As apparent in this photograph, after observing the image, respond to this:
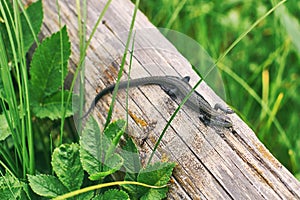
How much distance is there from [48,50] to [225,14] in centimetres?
135

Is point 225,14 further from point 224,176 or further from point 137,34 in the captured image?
point 224,176

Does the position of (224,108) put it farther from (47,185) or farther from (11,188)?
(11,188)

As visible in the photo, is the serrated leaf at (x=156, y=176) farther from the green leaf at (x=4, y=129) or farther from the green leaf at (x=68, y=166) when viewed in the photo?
the green leaf at (x=4, y=129)

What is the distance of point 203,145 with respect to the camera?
181 centimetres

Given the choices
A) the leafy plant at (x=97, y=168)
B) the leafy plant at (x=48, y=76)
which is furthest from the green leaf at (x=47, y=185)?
the leafy plant at (x=48, y=76)

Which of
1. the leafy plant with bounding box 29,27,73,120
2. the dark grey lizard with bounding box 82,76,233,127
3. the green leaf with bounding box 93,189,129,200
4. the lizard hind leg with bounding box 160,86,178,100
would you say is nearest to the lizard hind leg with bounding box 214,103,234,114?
the dark grey lizard with bounding box 82,76,233,127

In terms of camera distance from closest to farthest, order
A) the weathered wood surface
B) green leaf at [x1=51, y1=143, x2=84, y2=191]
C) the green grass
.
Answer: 1. the weathered wood surface
2. green leaf at [x1=51, y1=143, x2=84, y2=191]
3. the green grass

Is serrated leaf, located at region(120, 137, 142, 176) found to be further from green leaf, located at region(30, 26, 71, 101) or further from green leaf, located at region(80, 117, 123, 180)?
green leaf, located at region(30, 26, 71, 101)

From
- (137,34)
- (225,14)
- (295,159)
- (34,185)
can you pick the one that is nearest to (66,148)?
(34,185)

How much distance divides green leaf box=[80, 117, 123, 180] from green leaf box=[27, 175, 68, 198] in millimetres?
107

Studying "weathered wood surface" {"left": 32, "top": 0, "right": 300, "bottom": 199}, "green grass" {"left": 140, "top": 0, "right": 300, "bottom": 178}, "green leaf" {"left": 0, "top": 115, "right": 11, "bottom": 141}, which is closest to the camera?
"weathered wood surface" {"left": 32, "top": 0, "right": 300, "bottom": 199}

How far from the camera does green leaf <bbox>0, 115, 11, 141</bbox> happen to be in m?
2.01

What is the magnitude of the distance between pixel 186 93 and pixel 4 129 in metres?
0.69

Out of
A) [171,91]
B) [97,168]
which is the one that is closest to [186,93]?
[171,91]
